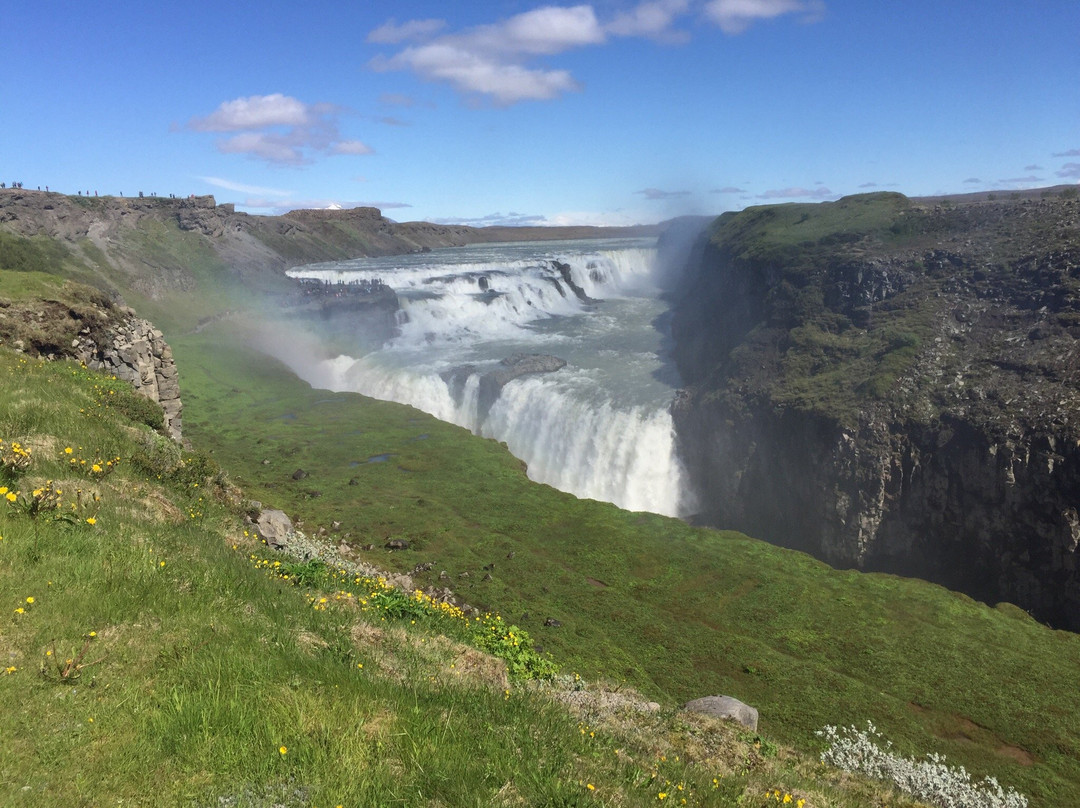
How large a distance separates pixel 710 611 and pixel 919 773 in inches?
383

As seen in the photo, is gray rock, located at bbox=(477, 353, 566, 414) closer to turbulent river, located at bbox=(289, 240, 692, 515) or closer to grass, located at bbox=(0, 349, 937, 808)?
turbulent river, located at bbox=(289, 240, 692, 515)

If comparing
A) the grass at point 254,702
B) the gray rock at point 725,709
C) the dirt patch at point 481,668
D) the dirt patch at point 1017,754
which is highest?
the grass at point 254,702

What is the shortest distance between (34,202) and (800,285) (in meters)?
97.7

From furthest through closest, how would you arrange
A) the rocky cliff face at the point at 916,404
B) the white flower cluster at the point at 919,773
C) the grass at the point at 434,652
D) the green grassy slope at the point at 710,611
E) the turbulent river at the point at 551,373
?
the turbulent river at the point at 551,373 → the rocky cliff face at the point at 916,404 → the green grassy slope at the point at 710,611 → the white flower cluster at the point at 919,773 → the grass at the point at 434,652

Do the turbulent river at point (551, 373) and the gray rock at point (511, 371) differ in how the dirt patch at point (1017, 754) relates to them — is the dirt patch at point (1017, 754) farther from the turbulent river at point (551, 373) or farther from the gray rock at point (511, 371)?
the gray rock at point (511, 371)

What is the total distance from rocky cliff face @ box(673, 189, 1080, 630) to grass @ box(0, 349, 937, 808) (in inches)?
1130

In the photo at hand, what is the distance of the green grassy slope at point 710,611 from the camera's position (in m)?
20.1

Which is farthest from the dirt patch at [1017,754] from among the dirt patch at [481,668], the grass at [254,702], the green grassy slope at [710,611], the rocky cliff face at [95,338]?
the rocky cliff face at [95,338]

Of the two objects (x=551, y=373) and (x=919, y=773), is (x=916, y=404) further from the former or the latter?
(x=551, y=373)

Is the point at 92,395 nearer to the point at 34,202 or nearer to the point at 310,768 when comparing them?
the point at 310,768

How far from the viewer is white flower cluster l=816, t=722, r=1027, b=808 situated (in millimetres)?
16500

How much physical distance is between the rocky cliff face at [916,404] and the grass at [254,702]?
2870 centimetres

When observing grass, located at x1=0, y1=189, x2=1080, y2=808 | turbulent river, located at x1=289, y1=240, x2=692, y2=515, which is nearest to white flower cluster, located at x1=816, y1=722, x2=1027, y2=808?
grass, located at x1=0, y1=189, x2=1080, y2=808

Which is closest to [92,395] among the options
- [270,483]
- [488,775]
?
[488,775]
